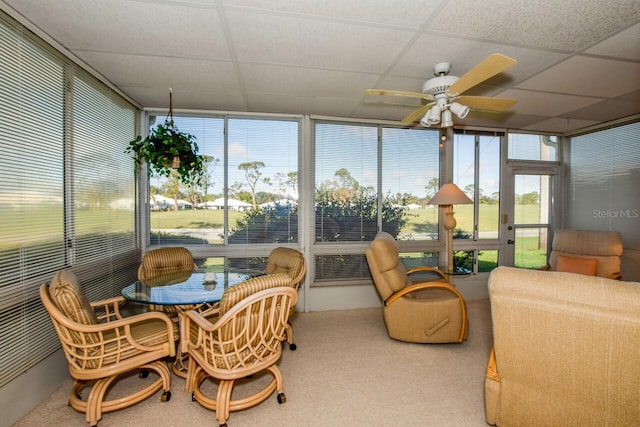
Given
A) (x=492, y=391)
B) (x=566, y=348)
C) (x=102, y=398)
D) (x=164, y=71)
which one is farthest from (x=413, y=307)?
(x=164, y=71)

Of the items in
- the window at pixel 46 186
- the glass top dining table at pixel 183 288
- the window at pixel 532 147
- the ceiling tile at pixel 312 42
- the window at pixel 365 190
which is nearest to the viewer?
the window at pixel 46 186

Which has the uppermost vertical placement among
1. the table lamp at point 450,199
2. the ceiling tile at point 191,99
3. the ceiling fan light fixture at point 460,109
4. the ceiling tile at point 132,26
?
the ceiling tile at point 191,99

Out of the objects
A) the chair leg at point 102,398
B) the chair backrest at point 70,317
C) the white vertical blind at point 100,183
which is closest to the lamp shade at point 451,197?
the chair leg at point 102,398

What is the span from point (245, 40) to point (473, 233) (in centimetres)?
420

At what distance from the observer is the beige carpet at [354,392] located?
1.98m

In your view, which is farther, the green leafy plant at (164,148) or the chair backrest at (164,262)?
the chair backrest at (164,262)

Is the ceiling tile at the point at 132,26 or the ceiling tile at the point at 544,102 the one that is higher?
the ceiling tile at the point at 132,26

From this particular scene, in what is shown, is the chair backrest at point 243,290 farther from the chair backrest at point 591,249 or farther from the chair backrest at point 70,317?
the chair backrest at point 591,249

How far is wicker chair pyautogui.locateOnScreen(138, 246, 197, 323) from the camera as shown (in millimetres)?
2934

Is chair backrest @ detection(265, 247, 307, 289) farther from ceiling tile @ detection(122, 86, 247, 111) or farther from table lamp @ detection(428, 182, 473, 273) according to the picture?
ceiling tile @ detection(122, 86, 247, 111)

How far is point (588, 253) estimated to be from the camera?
3.76 meters

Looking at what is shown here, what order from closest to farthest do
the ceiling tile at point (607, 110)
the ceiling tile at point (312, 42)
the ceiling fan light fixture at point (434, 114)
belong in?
the ceiling tile at point (312, 42) < the ceiling fan light fixture at point (434, 114) < the ceiling tile at point (607, 110)

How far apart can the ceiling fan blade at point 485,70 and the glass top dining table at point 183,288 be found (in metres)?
2.34

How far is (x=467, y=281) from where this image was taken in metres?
4.55
